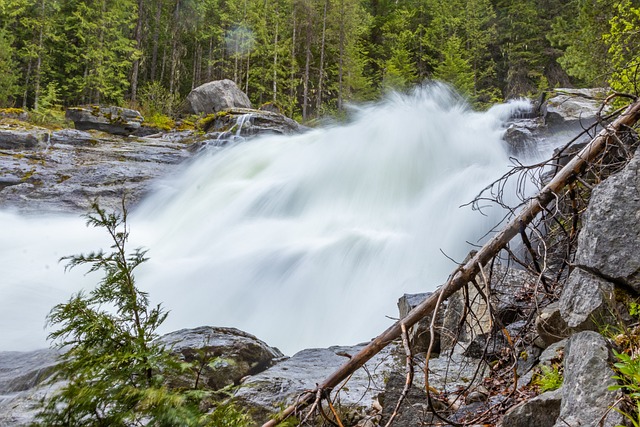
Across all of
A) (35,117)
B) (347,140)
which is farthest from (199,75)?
(347,140)

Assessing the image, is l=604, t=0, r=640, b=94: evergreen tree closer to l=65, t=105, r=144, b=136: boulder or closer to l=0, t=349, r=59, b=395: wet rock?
l=0, t=349, r=59, b=395: wet rock

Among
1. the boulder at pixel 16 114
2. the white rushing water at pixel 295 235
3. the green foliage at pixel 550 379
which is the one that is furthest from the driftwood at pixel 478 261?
the boulder at pixel 16 114

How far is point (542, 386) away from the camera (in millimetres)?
2254

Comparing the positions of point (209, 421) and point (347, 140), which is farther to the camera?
point (347, 140)

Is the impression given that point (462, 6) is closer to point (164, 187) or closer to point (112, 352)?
point (164, 187)

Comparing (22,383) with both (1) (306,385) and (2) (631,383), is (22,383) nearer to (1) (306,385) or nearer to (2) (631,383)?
(1) (306,385)

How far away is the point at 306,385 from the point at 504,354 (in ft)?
5.07

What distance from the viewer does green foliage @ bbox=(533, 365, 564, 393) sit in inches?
85.3

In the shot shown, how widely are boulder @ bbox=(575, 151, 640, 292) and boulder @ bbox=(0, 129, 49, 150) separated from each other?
50.7ft

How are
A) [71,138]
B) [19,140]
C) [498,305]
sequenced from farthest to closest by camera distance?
[71,138]
[19,140]
[498,305]

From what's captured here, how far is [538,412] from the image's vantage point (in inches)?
76.2

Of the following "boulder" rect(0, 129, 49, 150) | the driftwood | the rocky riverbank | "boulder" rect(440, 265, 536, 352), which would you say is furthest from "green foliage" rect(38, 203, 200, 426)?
"boulder" rect(0, 129, 49, 150)

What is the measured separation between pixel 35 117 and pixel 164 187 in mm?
9769

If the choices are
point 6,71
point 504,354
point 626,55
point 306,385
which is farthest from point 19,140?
point 626,55
